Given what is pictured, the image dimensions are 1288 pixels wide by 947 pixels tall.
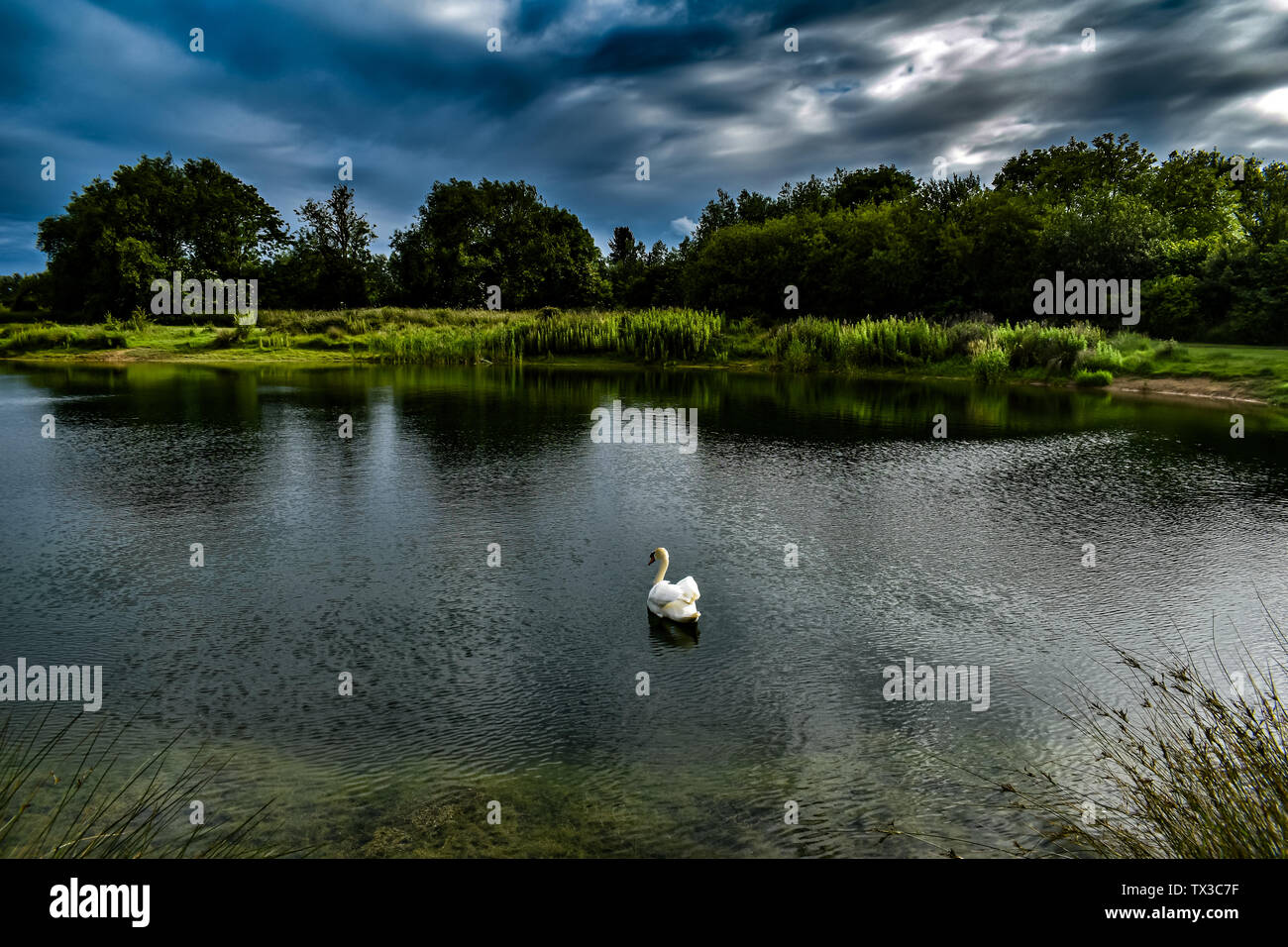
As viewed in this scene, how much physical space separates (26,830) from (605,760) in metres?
3.90

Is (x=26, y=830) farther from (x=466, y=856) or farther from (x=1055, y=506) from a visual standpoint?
(x=1055, y=506)

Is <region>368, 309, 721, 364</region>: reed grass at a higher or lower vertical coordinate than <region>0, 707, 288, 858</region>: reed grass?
higher

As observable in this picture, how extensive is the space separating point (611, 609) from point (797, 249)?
49451 millimetres

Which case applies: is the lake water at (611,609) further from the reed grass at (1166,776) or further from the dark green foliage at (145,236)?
the dark green foliage at (145,236)

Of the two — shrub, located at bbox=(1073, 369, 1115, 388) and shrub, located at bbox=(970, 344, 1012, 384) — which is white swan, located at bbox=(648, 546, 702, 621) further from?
shrub, located at bbox=(970, 344, 1012, 384)

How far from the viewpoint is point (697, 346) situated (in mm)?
46281

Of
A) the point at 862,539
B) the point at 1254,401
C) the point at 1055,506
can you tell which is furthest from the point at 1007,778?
the point at 1254,401

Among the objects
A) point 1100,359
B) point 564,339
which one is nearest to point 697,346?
point 564,339

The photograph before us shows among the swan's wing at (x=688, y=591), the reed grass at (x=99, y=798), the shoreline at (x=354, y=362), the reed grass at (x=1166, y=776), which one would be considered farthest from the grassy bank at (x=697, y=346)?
the reed grass at (x=99, y=798)

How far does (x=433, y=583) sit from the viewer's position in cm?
1027

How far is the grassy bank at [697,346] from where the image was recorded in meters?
32.7

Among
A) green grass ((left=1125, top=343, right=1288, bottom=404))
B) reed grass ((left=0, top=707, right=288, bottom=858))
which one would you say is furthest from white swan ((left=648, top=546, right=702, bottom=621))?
green grass ((left=1125, top=343, right=1288, bottom=404))

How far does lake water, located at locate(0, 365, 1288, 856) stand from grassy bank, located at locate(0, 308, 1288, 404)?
42.2 ft

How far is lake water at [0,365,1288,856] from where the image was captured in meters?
6.04
